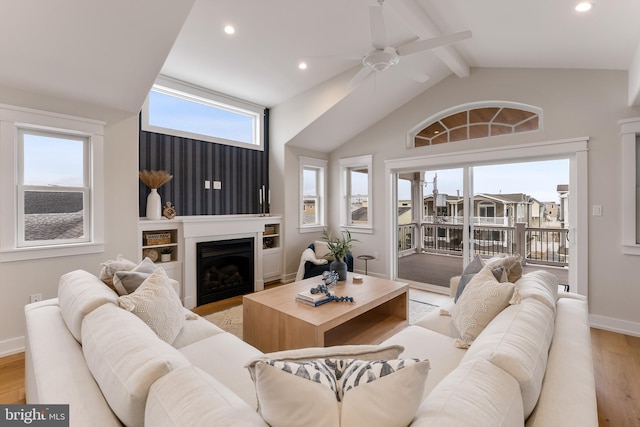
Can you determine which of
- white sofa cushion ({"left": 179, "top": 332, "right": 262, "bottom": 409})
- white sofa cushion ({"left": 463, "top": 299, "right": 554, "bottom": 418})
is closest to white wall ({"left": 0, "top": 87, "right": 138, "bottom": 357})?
white sofa cushion ({"left": 179, "top": 332, "right": 262, "bottom": 409})

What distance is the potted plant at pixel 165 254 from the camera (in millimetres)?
3879

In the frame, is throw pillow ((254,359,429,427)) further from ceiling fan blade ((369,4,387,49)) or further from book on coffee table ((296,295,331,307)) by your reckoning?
ceiling fan blade ((369,4,387,49))

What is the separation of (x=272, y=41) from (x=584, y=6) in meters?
2.80

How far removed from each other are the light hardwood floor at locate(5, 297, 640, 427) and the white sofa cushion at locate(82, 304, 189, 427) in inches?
63.3

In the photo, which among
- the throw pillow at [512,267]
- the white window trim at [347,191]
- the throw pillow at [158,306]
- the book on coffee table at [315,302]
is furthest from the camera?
the white window trim at [347,191]

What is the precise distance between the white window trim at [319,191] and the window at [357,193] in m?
0.36

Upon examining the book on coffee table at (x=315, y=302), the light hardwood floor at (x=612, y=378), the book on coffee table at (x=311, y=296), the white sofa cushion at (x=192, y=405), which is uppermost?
the white sofa cushion at (x=192, y=405)

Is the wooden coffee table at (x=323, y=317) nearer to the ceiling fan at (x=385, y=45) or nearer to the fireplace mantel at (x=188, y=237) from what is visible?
the fireplace mantel at (x=188, y=237)

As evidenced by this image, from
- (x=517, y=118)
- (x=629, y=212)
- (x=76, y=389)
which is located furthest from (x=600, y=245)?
→ (x=76, y=389)

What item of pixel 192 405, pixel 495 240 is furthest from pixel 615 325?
pixel 192 405

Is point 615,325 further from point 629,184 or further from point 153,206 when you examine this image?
point 153,206

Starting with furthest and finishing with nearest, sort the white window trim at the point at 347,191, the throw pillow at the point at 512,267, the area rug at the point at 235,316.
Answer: the white window trim at the point at 347,191 → the area rug at the point at 235,316 → the throw pillow at the point at 512,267

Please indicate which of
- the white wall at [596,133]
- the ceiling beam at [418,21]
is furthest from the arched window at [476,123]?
the ceiling beam at [418,21]

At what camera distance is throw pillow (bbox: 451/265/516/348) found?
1.70m
